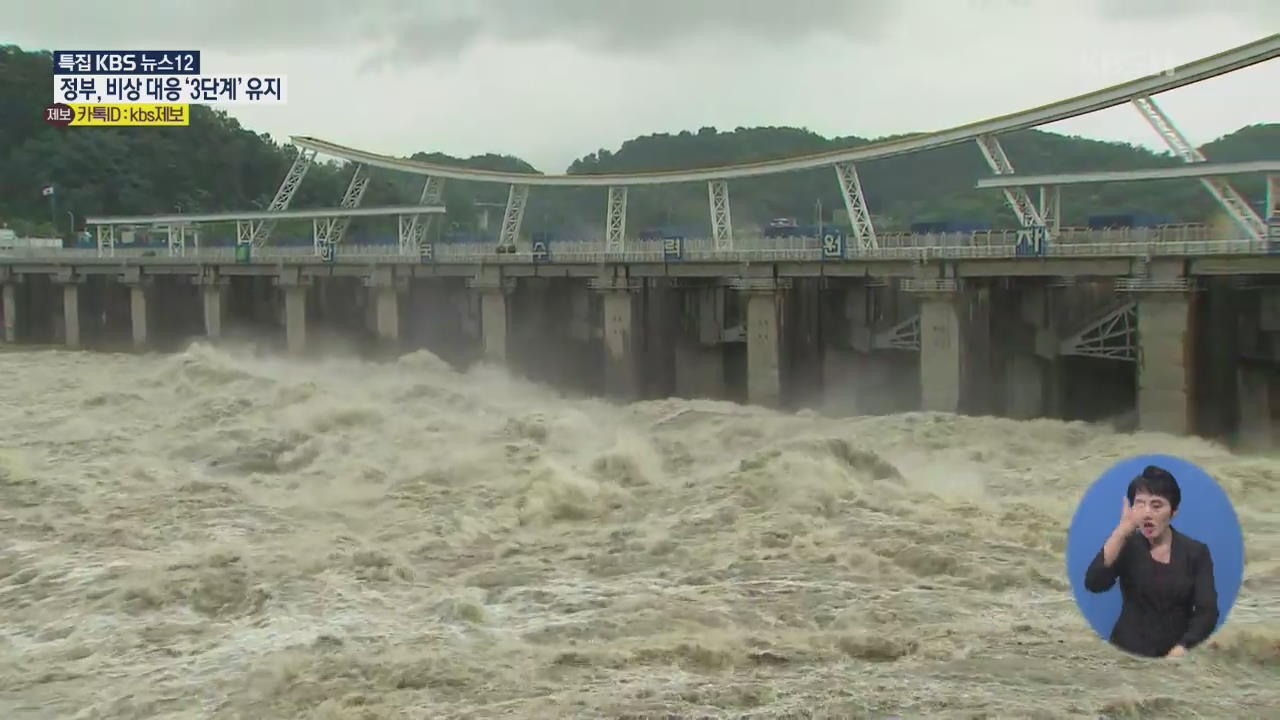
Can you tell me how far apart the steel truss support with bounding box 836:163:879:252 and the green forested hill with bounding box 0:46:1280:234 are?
3044 centimetres

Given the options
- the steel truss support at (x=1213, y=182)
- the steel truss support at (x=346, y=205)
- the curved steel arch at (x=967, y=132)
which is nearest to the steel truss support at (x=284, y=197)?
the steel truss support at (x=346, y=205)

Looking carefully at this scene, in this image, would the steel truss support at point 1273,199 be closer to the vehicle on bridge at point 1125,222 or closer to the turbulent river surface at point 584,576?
the vehicle on bridge at point 1125,222

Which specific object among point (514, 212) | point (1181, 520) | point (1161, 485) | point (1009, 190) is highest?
point (514, 212)

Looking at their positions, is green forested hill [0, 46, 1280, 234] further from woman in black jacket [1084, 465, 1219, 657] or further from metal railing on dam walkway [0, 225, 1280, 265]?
woman in black jacket [1084, 465, 1219, 657]

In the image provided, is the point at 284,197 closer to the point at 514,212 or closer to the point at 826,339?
the point at 514,212

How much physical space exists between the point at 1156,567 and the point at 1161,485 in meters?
0.50

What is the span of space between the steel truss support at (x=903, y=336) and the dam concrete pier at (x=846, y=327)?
0.19ft

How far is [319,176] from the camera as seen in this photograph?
325 ft

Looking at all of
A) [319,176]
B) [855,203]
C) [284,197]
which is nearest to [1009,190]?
[855,203]

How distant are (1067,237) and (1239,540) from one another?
24.8 metres

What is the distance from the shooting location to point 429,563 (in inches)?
679

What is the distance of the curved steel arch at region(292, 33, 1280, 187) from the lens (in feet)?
96.8

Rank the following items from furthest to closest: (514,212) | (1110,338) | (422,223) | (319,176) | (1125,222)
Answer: (319,176) → (422,223) → (514,212) → (1125,222) → (1110,338)

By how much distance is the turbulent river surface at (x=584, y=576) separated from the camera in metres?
12.0
